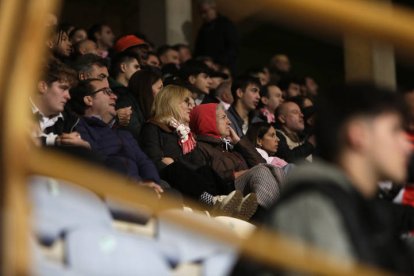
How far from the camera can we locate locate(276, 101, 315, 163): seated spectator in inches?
294

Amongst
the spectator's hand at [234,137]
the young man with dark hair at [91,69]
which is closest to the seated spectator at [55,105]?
the young man with dark hair at [91,69]

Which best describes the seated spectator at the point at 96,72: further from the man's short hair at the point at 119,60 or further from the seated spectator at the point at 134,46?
the seated spectator at the point at 134,46

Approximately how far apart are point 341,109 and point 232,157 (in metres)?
4.68

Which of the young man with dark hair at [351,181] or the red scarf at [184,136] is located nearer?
the young man with dark hair at [351,181]

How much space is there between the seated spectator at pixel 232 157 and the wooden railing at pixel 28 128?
4.40m

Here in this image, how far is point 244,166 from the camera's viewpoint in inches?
255

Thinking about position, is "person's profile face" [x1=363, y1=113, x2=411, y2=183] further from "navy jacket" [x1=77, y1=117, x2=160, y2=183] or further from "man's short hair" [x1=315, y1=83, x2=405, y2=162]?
"navy jacket" [x1=77, y1=117, x2=160, y2=183]

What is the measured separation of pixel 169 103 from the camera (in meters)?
6.24

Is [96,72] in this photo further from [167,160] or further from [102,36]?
[102,36]

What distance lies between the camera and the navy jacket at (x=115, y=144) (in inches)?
205

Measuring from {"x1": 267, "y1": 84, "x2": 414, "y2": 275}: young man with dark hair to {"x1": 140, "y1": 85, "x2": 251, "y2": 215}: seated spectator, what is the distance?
12.0ft

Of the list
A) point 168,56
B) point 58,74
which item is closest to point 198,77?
point 168,56

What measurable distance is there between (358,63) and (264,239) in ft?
34.1

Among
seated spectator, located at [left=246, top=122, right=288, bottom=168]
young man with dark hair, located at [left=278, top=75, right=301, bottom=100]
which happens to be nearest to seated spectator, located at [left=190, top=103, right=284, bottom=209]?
seated spectator, located at [left=246, top=122, right=288, bottom=168]
